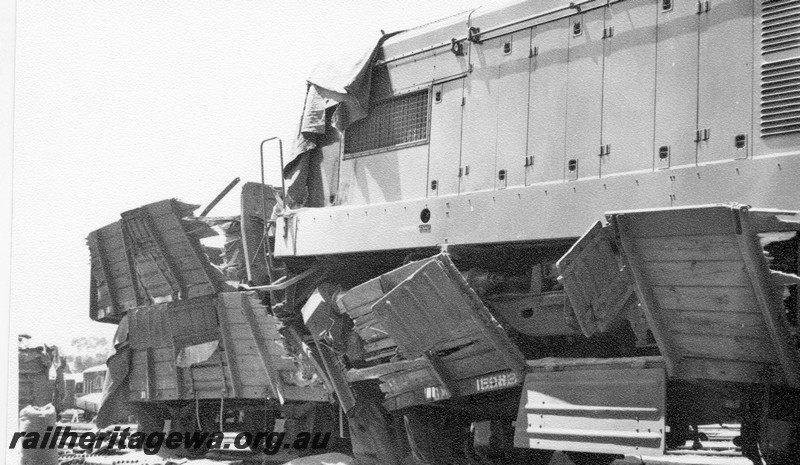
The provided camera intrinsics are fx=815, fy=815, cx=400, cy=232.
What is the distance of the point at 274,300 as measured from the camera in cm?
913

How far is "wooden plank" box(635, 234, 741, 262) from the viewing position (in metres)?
5.03

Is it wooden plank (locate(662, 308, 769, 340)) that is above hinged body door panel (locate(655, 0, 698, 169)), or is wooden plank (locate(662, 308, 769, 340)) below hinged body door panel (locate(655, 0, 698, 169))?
below

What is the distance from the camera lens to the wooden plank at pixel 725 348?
211 inches

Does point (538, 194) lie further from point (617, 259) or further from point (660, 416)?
point (660, 416)

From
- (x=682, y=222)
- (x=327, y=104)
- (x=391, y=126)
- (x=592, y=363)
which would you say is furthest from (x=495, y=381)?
(x=327, y=104)

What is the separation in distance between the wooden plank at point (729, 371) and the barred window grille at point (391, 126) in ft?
11.7

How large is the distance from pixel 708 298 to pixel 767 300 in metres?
0.40

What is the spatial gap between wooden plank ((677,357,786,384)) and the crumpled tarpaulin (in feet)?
14.4

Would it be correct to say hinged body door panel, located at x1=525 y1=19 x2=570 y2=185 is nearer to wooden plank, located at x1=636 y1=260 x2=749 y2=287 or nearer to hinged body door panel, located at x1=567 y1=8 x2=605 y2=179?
hinged body door panel, located at x1=567 y1=8 x2=605 y2=179

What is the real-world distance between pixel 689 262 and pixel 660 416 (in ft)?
3.63

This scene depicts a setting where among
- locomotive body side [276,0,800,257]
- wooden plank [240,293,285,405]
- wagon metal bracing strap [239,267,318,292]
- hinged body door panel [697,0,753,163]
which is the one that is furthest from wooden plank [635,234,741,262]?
wooden plank [240,293,285,405]

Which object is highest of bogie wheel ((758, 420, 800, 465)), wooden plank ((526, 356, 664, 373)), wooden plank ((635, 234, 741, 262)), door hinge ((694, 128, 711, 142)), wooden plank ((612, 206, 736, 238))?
door hinge ((694, 128, 711, 142))

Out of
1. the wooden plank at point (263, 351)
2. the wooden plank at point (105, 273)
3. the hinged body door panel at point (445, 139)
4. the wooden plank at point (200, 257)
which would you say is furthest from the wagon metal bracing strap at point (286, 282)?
the wooden plank at point (105, 273)

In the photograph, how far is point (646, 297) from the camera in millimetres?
5547
